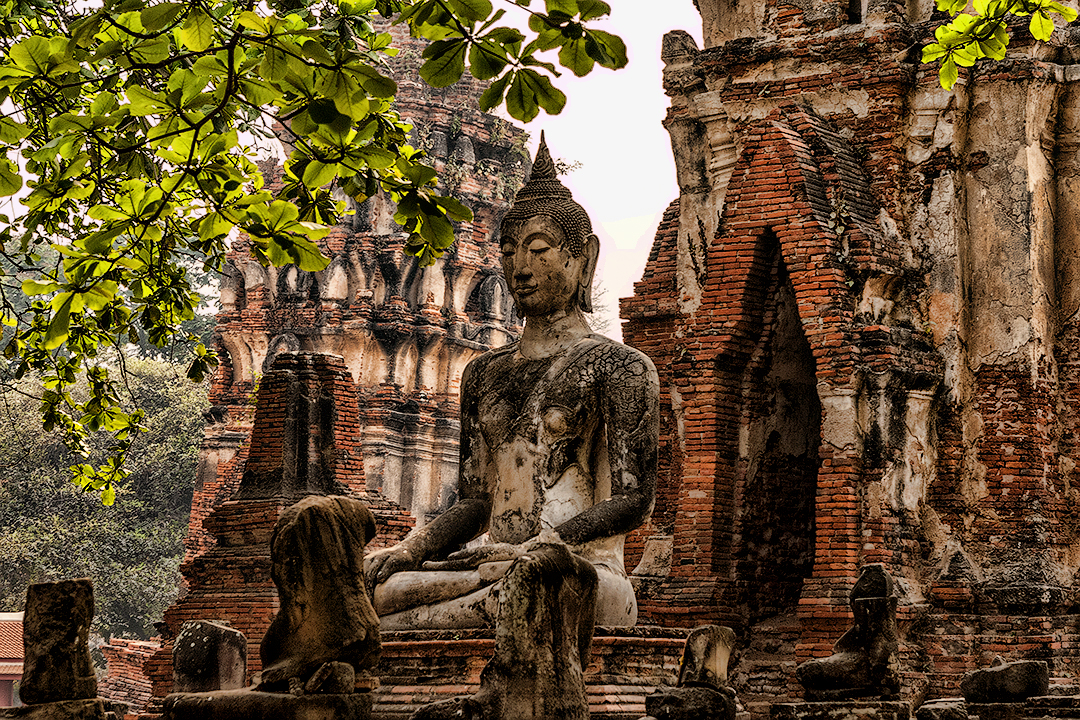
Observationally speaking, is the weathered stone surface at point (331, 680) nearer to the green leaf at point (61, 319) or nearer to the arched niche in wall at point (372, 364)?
the green leaf at point (61, 319)

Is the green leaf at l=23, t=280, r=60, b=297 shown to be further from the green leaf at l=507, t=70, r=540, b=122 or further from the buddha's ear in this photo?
the green leaf at l=507, t=70, r=540, b=122

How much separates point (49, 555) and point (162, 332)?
79.5ft

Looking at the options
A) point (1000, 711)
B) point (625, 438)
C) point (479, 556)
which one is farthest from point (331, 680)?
point (1000, 711)

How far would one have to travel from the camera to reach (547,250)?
7844 millimetres

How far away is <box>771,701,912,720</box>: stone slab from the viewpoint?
23.7 ft

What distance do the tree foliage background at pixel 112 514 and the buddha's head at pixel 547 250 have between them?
25442 millimetres

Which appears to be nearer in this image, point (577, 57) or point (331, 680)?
point (331, 680)

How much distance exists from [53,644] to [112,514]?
103 feet

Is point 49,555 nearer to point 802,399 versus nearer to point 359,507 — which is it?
point 802,399

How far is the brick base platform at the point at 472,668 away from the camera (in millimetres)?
6301

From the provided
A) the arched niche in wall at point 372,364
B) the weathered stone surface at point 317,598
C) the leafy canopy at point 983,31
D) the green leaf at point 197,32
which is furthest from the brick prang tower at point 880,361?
the arched niche in wall at point 372,364

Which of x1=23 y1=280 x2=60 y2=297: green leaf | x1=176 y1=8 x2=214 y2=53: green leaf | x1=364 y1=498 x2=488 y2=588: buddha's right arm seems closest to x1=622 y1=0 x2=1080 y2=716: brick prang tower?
x1=364 y1=498 x2=488 y2=588: buddha's right arm

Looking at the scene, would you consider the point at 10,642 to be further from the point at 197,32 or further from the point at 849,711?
the point at 197,32

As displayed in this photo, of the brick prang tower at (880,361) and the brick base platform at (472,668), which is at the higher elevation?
the brick prang tower at (880,361)
